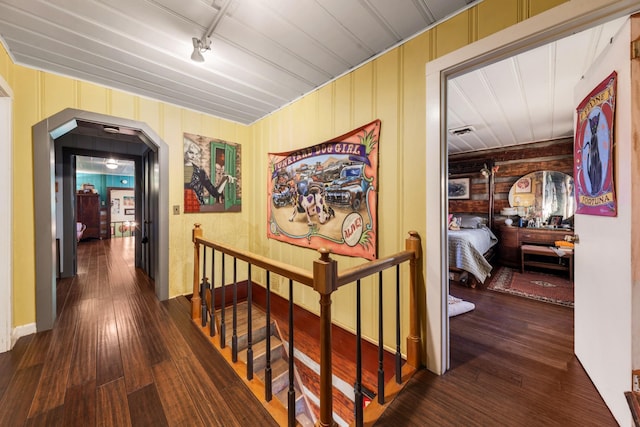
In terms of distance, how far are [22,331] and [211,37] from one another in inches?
113

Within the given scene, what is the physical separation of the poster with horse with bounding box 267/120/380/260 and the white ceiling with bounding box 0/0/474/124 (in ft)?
2.03

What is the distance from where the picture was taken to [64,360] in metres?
1.69

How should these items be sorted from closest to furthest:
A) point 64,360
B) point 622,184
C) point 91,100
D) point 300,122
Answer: point 622,184
point 64,360
point 91,100
point 300,122

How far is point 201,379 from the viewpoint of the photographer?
1537 millimetres

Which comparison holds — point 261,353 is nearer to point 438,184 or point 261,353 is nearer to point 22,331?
point 22,331

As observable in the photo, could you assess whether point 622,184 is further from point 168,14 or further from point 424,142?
point 168,14

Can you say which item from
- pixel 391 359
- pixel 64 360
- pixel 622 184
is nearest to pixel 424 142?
pixel 622 184

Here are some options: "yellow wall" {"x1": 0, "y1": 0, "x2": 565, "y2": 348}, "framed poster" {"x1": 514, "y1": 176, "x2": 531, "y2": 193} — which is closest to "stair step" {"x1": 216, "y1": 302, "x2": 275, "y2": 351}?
"yellow wall" {"x1": 0, "y1": 0, "x2": 565, "y2": 348}

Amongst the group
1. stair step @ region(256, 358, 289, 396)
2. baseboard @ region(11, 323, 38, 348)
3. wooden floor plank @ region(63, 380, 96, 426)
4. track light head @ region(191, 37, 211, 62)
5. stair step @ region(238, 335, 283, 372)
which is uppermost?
track light head @ region(191, 37, 211, 62)

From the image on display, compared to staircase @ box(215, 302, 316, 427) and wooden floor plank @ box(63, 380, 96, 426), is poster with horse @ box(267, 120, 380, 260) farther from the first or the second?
wooden floor plank @ box(63, 380, 96, 426)

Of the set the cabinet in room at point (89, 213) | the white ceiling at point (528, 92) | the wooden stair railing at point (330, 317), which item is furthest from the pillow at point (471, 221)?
the cabinet in room at point (89, 213)

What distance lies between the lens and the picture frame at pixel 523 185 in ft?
14.4

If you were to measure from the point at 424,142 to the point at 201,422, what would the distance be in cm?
214

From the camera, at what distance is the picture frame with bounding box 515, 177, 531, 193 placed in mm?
4375
